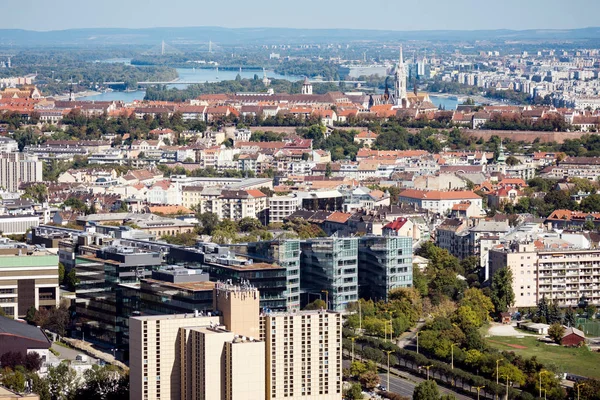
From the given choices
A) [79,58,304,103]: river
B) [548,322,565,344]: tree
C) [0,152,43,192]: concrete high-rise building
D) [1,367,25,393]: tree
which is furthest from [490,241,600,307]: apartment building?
[79,58,304,103]: river

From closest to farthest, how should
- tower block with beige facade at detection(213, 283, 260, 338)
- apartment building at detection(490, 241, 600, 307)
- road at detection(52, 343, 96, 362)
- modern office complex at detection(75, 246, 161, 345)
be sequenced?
tower block with beige facade at detection(213, 283, 260, 338) < road at detection(52, 343, 96, 362) < modern office complex at detection(75, 246, 161, 345) < apartment building at detection(490, 241, 600, 307)

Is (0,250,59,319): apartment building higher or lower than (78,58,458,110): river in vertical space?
higher

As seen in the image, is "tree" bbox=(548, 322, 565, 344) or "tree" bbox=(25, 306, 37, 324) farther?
"tree" bbox=(548, 322, 565, 344)

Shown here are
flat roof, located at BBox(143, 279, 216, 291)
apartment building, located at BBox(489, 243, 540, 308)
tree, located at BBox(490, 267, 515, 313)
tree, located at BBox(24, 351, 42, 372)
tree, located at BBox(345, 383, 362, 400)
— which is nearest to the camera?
tree, located at BBox(345, 383, 362, 400)

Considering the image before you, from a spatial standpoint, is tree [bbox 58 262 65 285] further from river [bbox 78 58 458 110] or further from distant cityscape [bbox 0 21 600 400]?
river [bbox 78 58 458 110]

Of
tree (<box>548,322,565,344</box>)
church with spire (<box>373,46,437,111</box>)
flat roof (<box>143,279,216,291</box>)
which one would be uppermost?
flat roof (<box>143,279,216,291</box>)

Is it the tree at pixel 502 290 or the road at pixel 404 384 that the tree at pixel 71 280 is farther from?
the tree at pixel 502 290

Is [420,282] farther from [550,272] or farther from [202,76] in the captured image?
[202,76]
